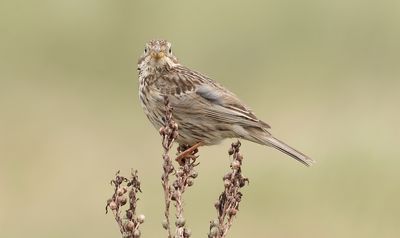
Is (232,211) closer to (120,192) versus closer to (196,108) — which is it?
(120,192)

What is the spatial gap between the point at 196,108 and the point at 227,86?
9.50m

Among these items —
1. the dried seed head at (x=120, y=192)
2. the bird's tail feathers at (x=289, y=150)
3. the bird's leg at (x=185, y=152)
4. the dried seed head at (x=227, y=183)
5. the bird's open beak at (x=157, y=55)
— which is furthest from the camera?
the bird's open beak at (x=157, y=55)

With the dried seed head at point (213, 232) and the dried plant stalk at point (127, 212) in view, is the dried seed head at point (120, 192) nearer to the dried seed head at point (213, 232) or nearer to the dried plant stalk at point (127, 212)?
the dried plant stalk at point (127, 212)

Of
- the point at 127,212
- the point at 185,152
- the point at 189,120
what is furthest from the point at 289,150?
the point at 127,212

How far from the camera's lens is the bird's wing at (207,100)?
341 inches

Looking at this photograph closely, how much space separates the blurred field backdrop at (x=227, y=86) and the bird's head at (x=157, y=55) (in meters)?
2.96

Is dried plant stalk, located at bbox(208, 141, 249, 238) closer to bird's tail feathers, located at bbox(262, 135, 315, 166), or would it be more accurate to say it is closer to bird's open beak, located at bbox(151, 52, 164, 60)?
bird's tail feathers, located at bbox(262, 135, 315, 166)

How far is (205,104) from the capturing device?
884cm

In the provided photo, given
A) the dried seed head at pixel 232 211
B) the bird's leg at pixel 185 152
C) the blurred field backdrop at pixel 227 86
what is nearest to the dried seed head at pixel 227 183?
the dried seed head at pixel 232 211

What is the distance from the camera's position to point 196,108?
8734 millimetres
